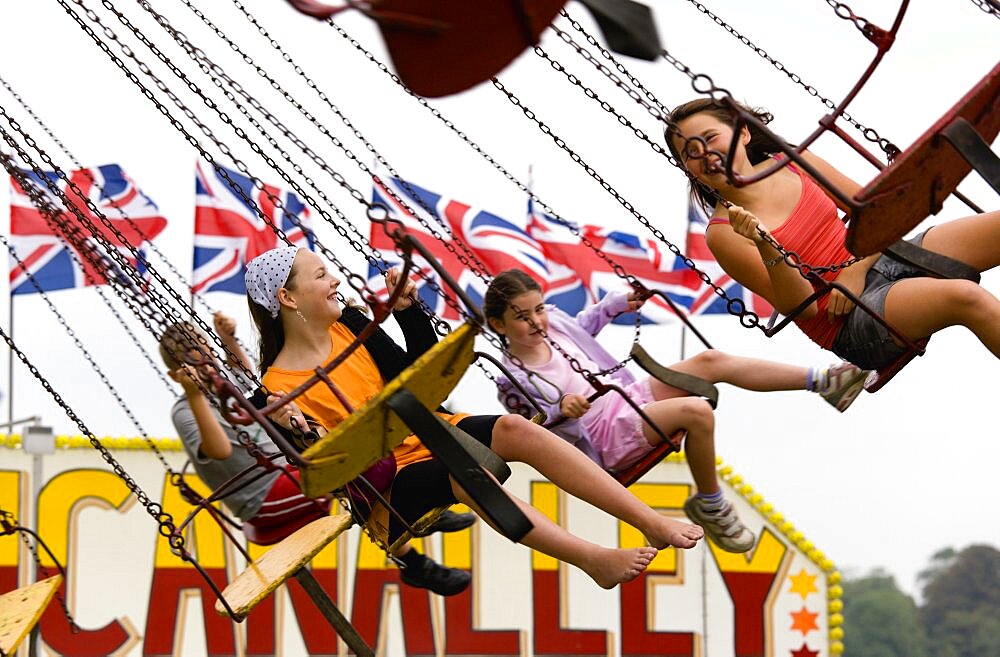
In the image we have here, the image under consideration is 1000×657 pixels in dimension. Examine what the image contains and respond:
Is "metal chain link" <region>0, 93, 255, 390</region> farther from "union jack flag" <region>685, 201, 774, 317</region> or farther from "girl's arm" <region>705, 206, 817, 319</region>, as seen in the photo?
"union jack flag" <region>685, 201, 774, 317</region>

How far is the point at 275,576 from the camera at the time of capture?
5.98 meters

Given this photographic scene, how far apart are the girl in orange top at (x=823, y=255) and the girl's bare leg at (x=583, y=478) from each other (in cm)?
79

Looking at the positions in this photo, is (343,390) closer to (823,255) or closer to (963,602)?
(823,255)

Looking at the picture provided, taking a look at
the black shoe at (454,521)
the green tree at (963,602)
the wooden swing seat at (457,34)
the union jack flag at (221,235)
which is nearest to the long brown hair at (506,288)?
the black shoe at (454,521)

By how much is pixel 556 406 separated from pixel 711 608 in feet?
29.2

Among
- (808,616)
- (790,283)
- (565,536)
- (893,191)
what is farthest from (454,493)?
(808,616)

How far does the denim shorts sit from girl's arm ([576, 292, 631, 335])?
1033 mm

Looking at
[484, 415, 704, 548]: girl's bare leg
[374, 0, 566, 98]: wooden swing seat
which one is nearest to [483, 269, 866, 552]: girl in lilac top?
[484, 415, 704, 548]: girl's bare leg

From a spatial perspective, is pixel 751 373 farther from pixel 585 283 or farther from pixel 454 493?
pixel 585 283

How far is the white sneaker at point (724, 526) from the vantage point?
21.5 ft

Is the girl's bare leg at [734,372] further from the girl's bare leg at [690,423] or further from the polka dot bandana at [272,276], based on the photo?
the polka dot bandana at [272,276]

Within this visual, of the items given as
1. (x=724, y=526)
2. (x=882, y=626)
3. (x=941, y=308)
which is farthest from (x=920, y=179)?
(x=882, y=626)

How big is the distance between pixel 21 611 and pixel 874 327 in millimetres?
3276

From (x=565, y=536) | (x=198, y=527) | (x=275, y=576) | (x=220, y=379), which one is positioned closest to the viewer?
(x=220, y=379)
